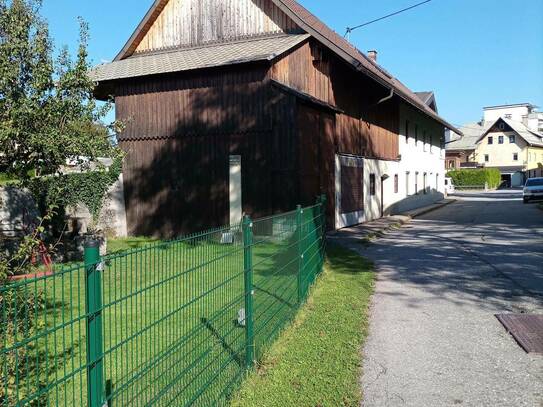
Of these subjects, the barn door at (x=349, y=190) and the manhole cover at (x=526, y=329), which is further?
the barn door at (x=349, y=190)

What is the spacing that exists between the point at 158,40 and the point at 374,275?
1340 centimetres

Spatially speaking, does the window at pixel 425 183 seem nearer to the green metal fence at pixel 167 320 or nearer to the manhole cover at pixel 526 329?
the manhole cover at pixel 526 329

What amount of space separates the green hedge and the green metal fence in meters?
69.1

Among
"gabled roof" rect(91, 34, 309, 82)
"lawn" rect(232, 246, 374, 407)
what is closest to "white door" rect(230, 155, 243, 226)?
"gabled roof" rect(91, 34, 309, 82)

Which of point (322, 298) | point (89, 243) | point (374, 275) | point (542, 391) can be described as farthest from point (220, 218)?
point (89, 243)

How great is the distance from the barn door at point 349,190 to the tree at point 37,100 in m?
11.1

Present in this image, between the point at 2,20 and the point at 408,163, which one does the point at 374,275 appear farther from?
the point at 408,163

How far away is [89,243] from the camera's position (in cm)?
270

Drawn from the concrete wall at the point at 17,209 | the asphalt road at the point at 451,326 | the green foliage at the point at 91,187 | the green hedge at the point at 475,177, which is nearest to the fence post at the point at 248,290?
the asphalt road at the point at 451,326

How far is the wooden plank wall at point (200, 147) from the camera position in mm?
15297

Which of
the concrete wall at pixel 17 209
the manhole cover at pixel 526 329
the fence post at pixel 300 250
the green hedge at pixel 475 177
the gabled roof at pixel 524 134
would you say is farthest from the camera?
the gabled roof at pixel 524 134

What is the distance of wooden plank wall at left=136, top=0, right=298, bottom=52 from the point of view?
1777cm

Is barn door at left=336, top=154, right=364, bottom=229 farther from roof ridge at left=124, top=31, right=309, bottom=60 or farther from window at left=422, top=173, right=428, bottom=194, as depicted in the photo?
window at left=422, top=173, right=428, bottom=194

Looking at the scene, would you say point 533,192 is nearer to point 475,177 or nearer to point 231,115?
point 231,115
